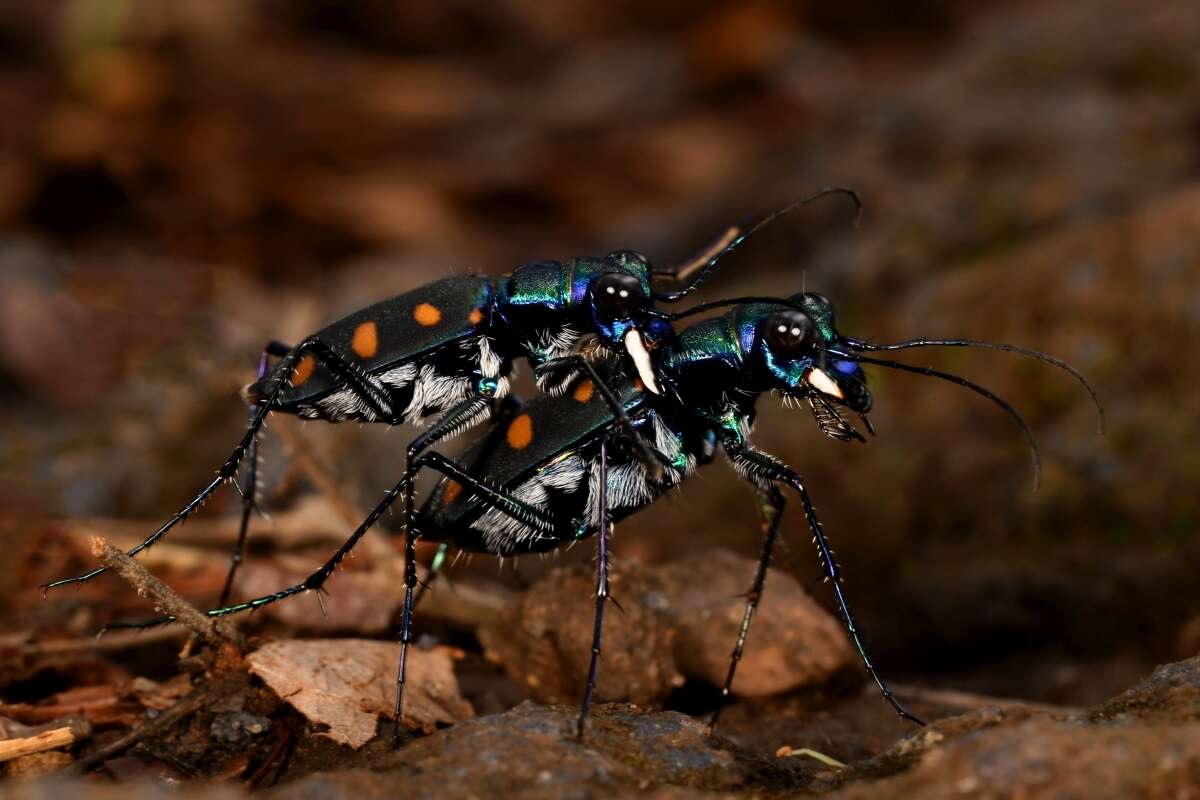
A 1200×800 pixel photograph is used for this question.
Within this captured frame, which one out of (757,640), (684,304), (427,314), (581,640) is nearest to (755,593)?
(757,640)

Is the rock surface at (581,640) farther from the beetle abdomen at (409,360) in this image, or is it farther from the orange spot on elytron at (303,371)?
the orange spot on elytron at (303,371)

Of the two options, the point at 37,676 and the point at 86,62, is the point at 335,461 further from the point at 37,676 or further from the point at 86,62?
the point at 86,62

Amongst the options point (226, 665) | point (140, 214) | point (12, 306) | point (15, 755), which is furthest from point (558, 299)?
point (140, 214)

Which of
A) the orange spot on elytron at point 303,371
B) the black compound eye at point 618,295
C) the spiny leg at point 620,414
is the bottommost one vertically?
the spiny leg at point 620,414

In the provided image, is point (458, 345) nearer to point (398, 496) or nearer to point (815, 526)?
point (398, 496)

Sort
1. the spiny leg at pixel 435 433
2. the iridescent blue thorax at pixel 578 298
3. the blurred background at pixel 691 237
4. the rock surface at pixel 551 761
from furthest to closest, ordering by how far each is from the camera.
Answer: the blurred background at pixel 691 237, the iridescent blue thorax at pixel 578 298, the spiny leg at pixel 435 433, the rock surface at pixel 551 761

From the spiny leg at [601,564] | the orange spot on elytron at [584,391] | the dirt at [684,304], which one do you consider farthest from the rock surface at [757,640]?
the orange spot on elytron at [584,391]

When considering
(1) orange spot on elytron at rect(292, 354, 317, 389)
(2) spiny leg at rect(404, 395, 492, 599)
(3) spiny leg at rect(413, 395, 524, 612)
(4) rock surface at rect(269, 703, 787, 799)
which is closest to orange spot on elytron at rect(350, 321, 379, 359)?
(1) orange spot on elytron at rect(292, 354, 317, 389)
